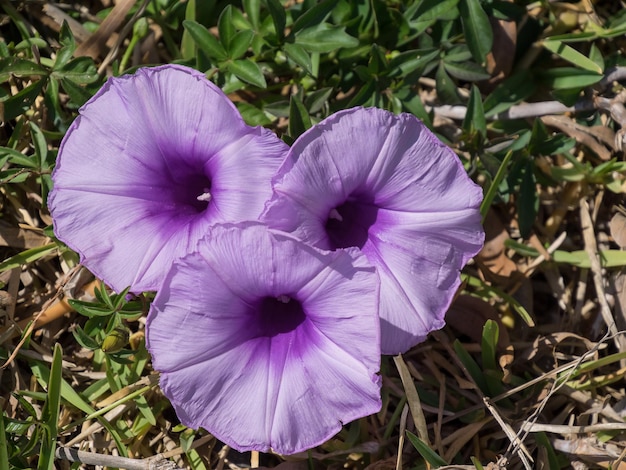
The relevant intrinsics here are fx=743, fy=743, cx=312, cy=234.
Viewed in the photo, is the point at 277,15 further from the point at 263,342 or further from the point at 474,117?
the point at 263,342

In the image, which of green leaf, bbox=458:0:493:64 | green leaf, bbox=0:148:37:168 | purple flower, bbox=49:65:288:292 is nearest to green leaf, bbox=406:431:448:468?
purple flower, bbox=49:65:288:292

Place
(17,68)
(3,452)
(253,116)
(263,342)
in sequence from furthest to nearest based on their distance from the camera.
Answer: (253,116), (17,68), (3,452), (263,342)

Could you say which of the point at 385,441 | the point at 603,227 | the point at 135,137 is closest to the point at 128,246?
the point at 135,137

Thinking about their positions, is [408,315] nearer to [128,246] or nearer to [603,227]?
[128,246]

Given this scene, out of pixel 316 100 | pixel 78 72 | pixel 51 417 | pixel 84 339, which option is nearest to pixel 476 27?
pixel 316 100

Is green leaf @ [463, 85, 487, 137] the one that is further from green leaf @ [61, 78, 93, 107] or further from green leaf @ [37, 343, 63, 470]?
green leaf @ [37, 343, 63, 470]

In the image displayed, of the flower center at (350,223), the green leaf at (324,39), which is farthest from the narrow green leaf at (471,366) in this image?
the green leaf at (324,39)
